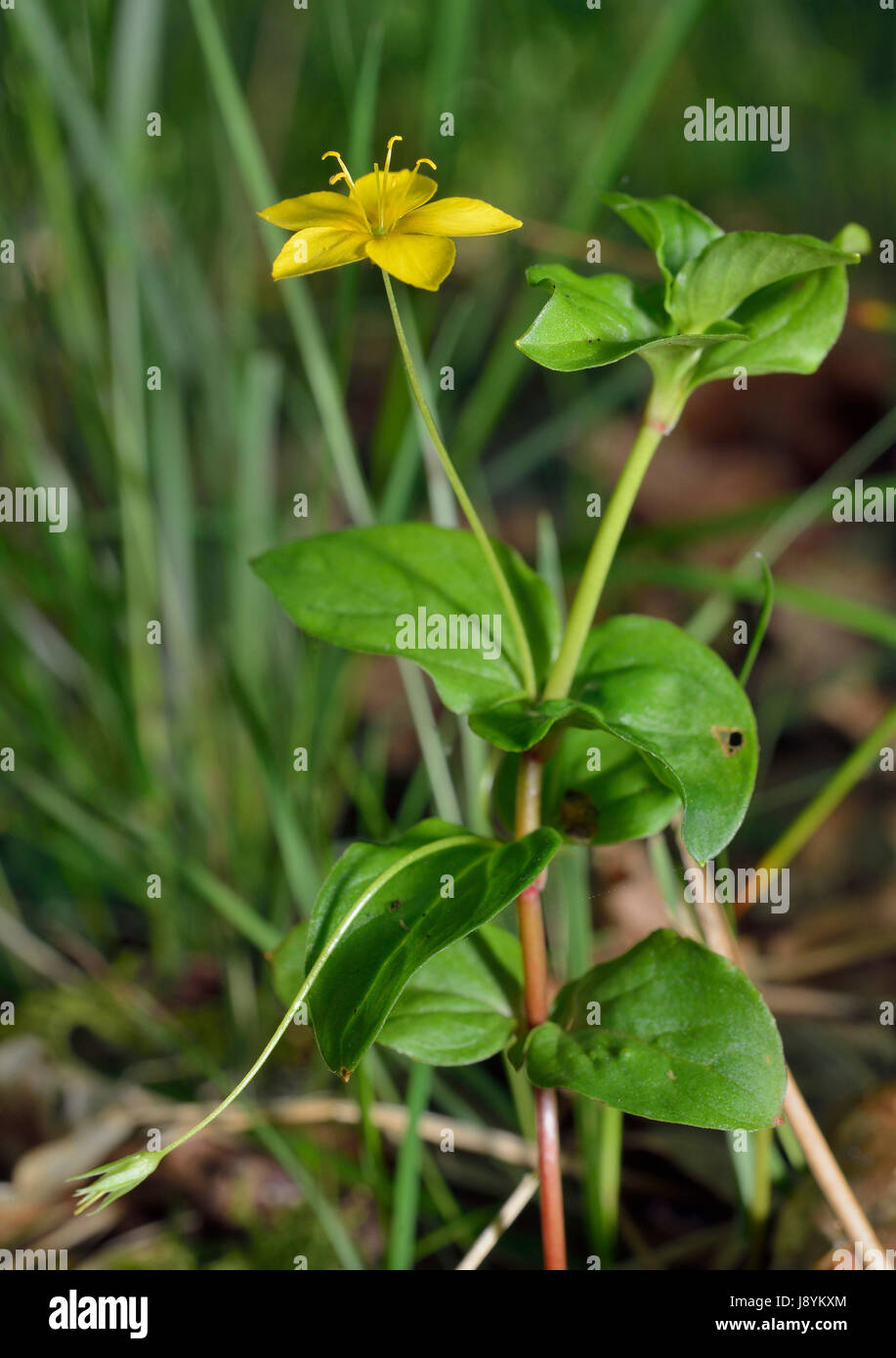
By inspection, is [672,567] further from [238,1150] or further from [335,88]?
[335,88]

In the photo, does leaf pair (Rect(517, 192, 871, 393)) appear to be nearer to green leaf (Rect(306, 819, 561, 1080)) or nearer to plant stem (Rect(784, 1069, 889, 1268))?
green leaf (Rect(306, 819, 561, 1080))

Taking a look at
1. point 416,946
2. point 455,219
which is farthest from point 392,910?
point 455,219

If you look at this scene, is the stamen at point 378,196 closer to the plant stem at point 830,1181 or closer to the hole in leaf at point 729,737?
the hole in leaf at point 729,737

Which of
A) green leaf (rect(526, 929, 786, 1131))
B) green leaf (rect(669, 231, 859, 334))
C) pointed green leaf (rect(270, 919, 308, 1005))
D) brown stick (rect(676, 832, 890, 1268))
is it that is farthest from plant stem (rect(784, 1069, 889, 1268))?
green leaf (rect(669, 231, 859, 334))

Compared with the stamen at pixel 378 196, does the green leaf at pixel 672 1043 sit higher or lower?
lower

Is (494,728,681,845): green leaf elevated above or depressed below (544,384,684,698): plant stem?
below

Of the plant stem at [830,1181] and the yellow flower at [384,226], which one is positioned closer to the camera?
the yellow flower at [384,226]

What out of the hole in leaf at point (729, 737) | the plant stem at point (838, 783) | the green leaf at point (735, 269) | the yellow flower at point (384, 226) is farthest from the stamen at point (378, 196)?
the plant stem at point (838, 783)
